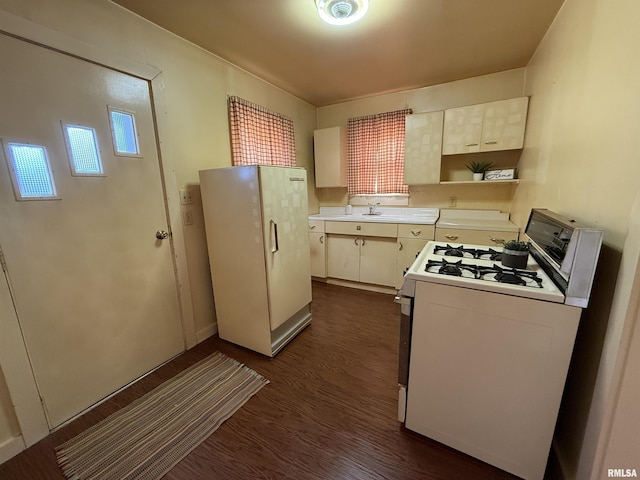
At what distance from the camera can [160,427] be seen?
4.64 ft

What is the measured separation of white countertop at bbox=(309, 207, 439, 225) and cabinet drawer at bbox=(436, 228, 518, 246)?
175 mm

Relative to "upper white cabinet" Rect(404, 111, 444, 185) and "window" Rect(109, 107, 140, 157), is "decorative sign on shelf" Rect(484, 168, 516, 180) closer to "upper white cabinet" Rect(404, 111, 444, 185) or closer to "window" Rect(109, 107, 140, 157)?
"upper white cabinet" Rect(404, 111, 444, 185)

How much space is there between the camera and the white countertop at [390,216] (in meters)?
2.95

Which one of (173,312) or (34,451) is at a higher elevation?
(173,312)

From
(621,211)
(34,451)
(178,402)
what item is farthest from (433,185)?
(34,451)

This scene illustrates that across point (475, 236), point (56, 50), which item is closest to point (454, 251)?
point (475, 236)

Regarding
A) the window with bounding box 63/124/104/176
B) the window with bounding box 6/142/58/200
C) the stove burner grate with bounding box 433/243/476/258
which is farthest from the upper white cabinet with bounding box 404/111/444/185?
the window with bounding box 6/142/58/200

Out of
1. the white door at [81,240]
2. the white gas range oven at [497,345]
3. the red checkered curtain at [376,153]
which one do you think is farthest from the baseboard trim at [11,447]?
the red checkered curtain at [376,153]

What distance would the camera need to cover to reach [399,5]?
157 centimetres

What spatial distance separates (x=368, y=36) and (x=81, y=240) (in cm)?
235

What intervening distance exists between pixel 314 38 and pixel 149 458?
2783 millimetres

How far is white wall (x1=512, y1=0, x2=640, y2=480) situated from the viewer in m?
0.84

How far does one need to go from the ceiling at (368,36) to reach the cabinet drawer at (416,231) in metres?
1.54

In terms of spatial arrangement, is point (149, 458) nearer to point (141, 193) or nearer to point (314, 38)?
point (141, 193)
